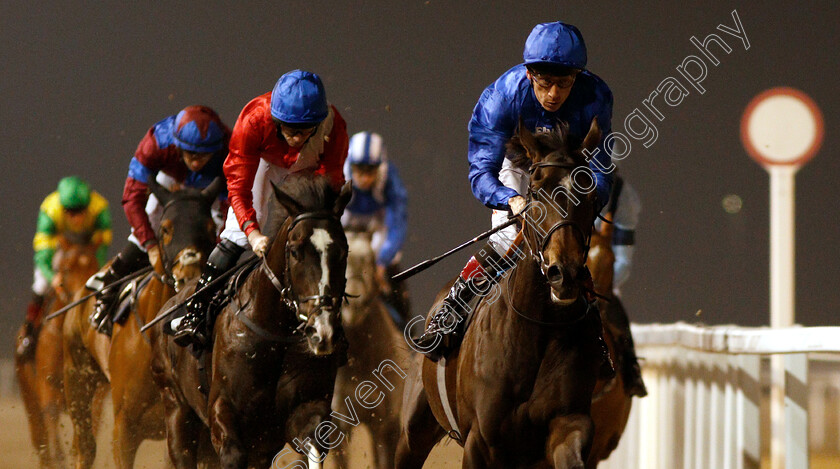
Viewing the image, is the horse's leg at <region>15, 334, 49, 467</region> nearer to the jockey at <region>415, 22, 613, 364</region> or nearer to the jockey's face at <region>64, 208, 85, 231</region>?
the jockey's face at <region>64, 208, 85, 231</region>

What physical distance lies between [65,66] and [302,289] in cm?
677

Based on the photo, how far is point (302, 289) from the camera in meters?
3.44

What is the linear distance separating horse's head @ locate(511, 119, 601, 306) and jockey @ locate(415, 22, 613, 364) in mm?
196

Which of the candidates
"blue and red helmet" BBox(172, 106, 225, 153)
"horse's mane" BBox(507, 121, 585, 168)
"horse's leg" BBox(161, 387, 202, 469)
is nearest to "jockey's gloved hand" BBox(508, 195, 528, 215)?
"horse's mane" BBox(507, 121, 585, 168)

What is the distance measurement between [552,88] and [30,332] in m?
5.10

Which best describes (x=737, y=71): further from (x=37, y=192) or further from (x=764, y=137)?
(x=37, y=192)

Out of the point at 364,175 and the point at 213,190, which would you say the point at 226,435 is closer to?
the point at 213,190

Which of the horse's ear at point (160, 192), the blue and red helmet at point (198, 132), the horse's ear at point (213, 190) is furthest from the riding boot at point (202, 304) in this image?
the blue and red helmet at point (198, 132)

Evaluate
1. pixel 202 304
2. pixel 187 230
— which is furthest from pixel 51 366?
pixel 202 304

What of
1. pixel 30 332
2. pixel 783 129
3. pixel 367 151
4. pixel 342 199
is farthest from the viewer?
pixel 30 332

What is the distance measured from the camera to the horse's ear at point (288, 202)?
11.7ft

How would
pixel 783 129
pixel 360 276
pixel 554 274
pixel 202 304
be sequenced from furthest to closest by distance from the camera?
pixel 360 276 < pixel 783 129 < pixel 202 304 < pixel 554 274

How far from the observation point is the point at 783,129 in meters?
4.46

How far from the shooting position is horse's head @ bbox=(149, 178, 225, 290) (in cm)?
482
